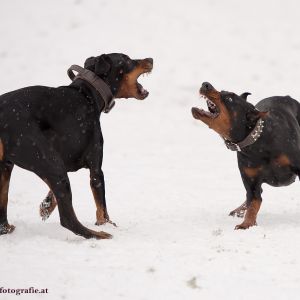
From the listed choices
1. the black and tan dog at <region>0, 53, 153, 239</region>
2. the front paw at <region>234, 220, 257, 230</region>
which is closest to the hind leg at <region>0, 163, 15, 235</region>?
the black and tan dog at <region>0, 53, 153, 239</region>

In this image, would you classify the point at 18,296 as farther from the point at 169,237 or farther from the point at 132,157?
the point at 132,157

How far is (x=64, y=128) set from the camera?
18.3ft

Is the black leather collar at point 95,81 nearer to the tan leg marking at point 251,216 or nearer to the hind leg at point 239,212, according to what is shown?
the tan leg marking at point 251,216

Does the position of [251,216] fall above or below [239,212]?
below

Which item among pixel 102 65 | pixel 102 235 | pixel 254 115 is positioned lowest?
pixel 102 235

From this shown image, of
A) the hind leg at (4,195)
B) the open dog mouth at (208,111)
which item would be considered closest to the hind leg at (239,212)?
the open dog mouth at (208,111)

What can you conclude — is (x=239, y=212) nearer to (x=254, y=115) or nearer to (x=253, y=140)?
(x=253, y=140)

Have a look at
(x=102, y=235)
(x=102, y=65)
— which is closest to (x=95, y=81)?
(x=102, y=65)

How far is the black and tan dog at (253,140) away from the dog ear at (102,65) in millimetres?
1085

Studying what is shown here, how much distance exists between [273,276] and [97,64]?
3128 mm

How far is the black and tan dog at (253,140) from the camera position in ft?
19.8

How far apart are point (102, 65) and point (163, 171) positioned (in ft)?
14.6

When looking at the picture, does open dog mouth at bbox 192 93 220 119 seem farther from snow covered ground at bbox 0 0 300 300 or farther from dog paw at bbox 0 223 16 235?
dog paw at bbox 0 223 16 235

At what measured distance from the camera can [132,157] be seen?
11570mm
